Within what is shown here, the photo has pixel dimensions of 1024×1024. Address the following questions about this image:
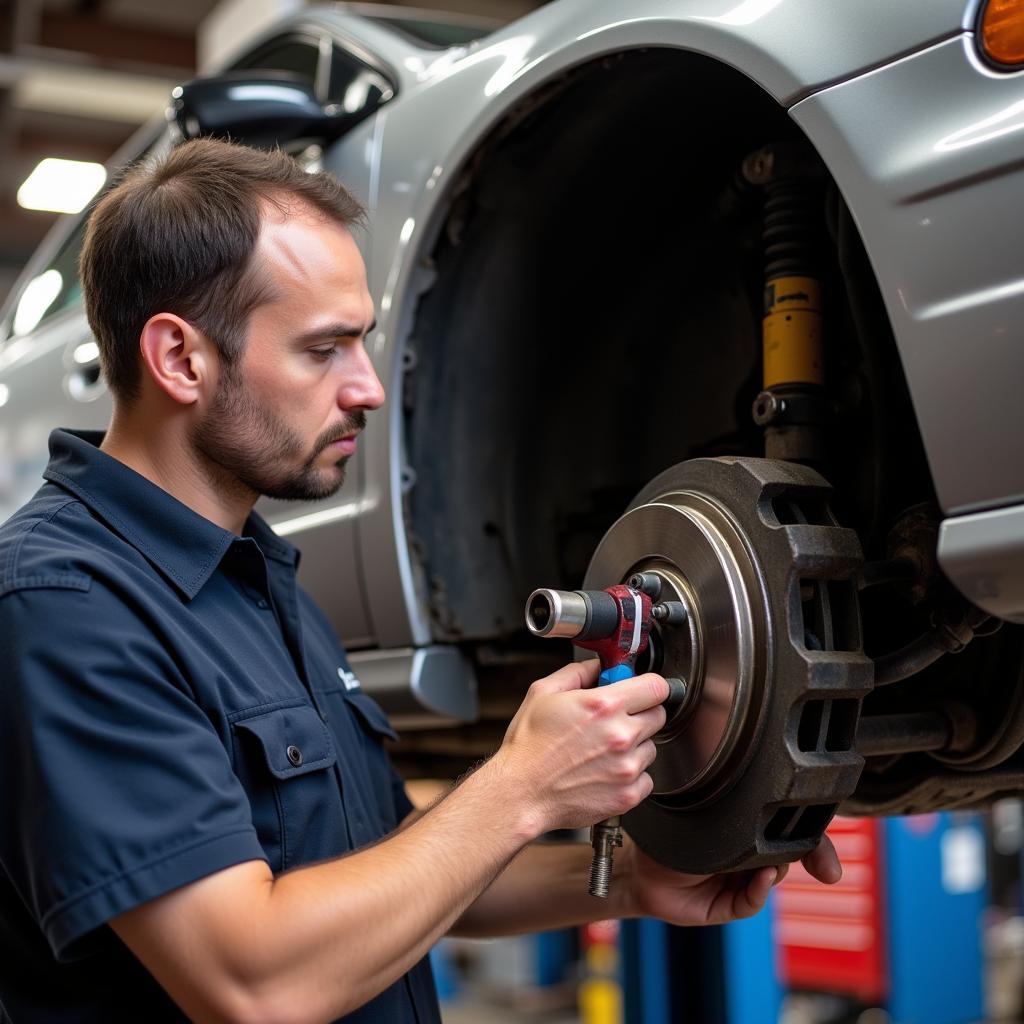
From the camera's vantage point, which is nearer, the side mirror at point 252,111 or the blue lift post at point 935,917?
the side mirror at point 252,111

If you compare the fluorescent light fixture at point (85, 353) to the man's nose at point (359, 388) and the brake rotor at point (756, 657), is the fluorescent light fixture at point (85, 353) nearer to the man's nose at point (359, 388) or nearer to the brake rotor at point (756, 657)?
the man's nose at point (359, 388)

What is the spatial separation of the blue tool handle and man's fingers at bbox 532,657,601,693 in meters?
0.02

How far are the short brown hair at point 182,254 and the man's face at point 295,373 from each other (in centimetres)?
2

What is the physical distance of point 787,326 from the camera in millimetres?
1077

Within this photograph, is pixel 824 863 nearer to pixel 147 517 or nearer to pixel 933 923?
pixel 147 517

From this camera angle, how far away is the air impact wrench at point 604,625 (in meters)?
0.90

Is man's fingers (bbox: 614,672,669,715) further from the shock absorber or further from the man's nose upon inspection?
the man's nose

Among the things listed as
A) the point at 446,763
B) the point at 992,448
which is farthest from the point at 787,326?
the point at 446,763

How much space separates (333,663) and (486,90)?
2.01ft

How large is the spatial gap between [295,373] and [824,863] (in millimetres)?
632

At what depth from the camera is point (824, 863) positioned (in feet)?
3.59

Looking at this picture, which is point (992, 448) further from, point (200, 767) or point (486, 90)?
point (486, 90)

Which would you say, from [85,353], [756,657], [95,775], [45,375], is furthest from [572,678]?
[45,375]

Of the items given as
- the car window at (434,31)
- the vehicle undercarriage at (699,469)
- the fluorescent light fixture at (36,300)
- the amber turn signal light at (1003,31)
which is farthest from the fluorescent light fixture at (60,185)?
the amber turn signal light at (1003,31)
